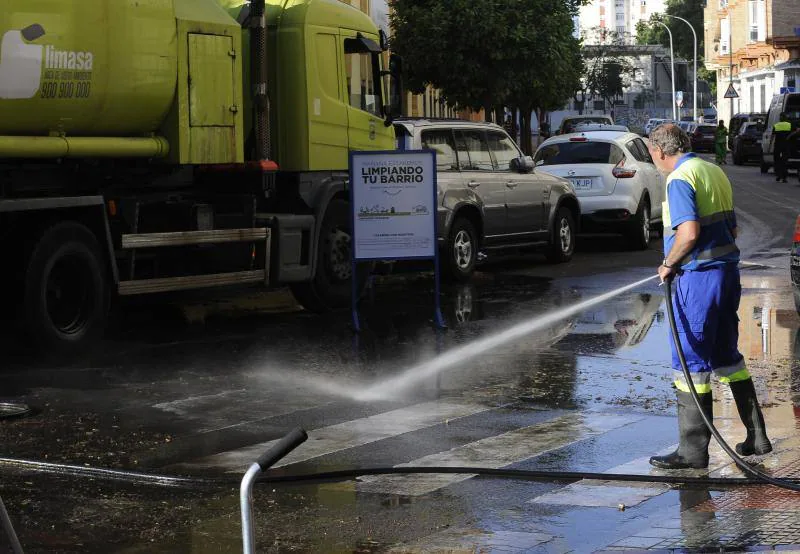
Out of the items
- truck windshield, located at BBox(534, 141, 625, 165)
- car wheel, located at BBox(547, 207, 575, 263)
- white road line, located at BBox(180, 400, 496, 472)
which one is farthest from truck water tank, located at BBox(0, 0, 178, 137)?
truck windshield, located at BBox(534, 141, 625, 165)

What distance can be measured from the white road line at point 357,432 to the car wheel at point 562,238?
34.6 feet

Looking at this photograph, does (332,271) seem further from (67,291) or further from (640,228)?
(640,228)

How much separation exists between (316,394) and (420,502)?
3.33 meters

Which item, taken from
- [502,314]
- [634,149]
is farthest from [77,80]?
[634,149]

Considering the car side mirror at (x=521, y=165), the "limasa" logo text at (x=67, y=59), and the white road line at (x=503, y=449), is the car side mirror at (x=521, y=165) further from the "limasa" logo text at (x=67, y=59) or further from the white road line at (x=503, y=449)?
the white road line at (x=503, y=449)

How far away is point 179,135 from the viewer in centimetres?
1343

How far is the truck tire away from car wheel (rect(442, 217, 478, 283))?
4539mm

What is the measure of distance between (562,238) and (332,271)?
5789mm

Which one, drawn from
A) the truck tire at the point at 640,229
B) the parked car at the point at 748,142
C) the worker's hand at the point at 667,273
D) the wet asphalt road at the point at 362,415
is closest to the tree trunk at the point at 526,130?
the parked car at the point at 748,142

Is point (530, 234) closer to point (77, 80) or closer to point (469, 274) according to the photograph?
point (469, 274)

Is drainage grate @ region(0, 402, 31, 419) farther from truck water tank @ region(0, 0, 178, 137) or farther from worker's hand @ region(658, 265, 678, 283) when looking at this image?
worker's hand @ region(658, 265, 678, 283)

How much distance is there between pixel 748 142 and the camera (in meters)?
57.5

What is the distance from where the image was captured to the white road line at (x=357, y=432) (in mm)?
7836

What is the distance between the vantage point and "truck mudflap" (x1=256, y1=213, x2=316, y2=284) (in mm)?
14398
